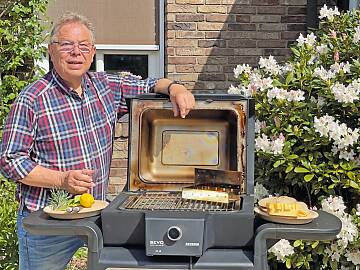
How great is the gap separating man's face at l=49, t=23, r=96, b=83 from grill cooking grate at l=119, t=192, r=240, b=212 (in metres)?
0.61

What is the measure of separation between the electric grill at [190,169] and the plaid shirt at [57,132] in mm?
231

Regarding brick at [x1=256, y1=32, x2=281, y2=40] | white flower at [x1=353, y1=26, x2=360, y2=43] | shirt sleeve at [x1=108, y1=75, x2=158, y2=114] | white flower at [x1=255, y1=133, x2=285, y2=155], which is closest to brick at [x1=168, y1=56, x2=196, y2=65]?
brick at [x1=256, y1=32, x2=281, y2=40]

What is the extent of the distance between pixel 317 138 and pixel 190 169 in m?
0.89

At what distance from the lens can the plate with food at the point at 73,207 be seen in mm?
2107

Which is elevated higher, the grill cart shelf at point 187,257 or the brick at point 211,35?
the brick at point 211,35

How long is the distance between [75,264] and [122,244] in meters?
2.38

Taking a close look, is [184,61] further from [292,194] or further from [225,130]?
[225,130]

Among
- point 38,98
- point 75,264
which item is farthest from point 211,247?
point 75,264

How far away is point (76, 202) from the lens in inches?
86.4

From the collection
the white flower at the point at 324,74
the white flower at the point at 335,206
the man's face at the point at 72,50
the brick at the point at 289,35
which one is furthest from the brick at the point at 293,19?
the man's face at the point at 72,50

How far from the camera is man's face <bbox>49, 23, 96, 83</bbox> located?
2.44 metres

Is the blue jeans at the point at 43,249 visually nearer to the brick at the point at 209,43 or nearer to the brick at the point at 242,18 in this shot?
the brick at the point at 209,43

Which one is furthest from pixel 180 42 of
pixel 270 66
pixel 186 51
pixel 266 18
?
pixel 270 66

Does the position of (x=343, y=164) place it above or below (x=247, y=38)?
below
